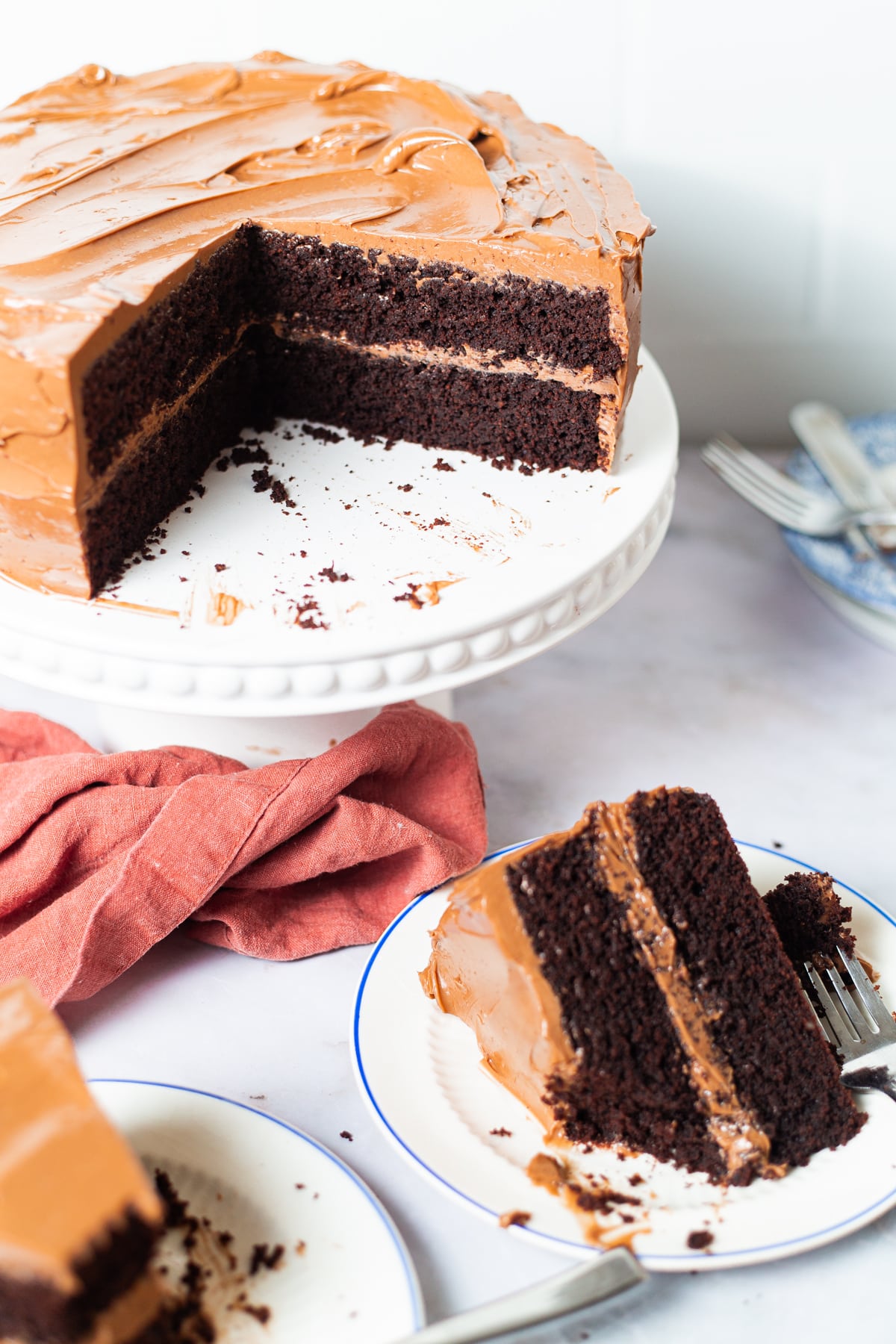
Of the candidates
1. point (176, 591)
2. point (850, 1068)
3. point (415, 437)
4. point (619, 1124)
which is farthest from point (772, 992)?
point (415, 437)

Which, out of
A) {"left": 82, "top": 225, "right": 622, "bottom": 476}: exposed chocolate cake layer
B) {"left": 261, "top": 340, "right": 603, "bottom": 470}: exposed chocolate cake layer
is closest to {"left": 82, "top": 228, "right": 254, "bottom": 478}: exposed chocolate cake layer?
{"left": 82, "top": 225, "right": 622, "bottom": 476}: exposed chocolate cake layer

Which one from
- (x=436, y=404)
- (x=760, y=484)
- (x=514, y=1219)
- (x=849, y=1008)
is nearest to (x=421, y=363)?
(x=436, y=404)

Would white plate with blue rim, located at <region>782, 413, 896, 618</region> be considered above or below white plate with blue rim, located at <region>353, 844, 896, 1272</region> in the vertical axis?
above

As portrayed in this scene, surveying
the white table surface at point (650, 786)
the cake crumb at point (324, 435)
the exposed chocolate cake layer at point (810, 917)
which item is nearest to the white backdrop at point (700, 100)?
the white table surface at point (650, 786)

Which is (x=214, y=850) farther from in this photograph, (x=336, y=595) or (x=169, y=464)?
(x=169, y=464)

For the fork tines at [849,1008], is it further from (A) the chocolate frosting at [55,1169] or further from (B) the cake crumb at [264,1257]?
(A) the chocolate frosting at [55,1169]

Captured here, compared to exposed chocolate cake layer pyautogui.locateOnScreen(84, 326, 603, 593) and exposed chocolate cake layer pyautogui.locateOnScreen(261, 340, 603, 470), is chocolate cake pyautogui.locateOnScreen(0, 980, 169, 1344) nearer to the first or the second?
exposed chocolate cake layer pyautogui.locateOnScreen(84, 326, 603, 593)
